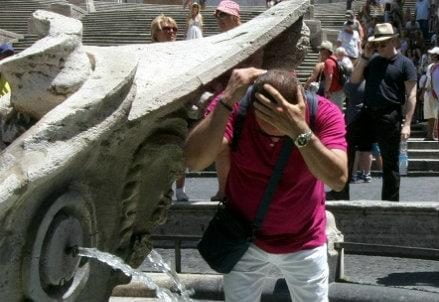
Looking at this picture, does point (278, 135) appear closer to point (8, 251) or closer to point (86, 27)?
point (8, 251)

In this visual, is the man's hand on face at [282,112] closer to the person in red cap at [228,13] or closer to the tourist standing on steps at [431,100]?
the person in red cap at [228,13]

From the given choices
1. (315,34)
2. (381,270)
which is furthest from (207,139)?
(315,34)

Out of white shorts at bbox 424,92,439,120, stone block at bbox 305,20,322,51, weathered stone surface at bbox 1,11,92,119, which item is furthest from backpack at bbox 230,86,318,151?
stone block at bbox 305,20,322,51

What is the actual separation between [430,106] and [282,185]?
38.4 ft

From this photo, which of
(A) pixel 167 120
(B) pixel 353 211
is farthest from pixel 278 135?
(B) pixel 353 211

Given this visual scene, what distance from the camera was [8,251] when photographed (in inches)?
130

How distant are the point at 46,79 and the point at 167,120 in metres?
0.58

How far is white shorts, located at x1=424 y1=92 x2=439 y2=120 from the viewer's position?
15.4m

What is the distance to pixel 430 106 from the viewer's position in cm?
1555

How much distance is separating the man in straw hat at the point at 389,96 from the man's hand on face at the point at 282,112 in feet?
17.4

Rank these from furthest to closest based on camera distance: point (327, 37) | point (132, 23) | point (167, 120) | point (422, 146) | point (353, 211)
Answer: point (132, 23) → point (327, 37) → point (422, 146) → point (353, 211) → point (167, 120)

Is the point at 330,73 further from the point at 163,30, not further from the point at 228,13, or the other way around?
the point at 228,13

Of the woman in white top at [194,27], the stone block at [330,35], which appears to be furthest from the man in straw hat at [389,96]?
the stone block at [330,35]

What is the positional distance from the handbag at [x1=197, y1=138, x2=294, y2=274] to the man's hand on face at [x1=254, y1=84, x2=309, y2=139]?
0.16m
